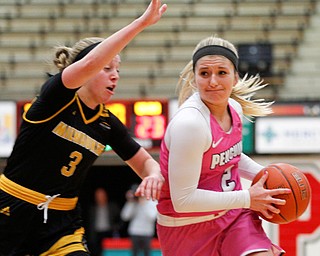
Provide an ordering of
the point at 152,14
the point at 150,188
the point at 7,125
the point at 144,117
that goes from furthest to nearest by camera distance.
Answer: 1. the point at 7,125
2. the point at 144,117
3. the point at 150,188
4. the point at 152,14

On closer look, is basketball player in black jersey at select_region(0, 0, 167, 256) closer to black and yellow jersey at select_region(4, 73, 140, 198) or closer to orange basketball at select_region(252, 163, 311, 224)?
black and yellow jersey at select_region(4, 73, 140, 198)

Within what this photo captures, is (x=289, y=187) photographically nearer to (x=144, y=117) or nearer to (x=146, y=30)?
(x=144, y=117)

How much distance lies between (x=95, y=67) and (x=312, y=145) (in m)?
5.01

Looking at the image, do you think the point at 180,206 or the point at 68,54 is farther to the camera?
the point at 68,54

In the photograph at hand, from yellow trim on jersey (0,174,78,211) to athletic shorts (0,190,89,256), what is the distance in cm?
2

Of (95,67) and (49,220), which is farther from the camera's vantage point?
(49,220)

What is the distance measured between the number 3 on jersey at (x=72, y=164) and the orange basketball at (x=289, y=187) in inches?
38.0

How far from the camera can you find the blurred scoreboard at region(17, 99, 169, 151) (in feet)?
28.1

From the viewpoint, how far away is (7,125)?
29.3 ft

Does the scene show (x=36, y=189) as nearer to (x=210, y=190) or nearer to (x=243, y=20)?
(x=210, y=190)

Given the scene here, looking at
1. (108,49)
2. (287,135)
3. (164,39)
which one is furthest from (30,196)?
(164,39)

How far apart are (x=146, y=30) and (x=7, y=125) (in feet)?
14.8

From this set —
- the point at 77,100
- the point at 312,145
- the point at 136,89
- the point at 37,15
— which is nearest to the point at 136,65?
the point at 136,89

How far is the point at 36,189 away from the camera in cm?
393
